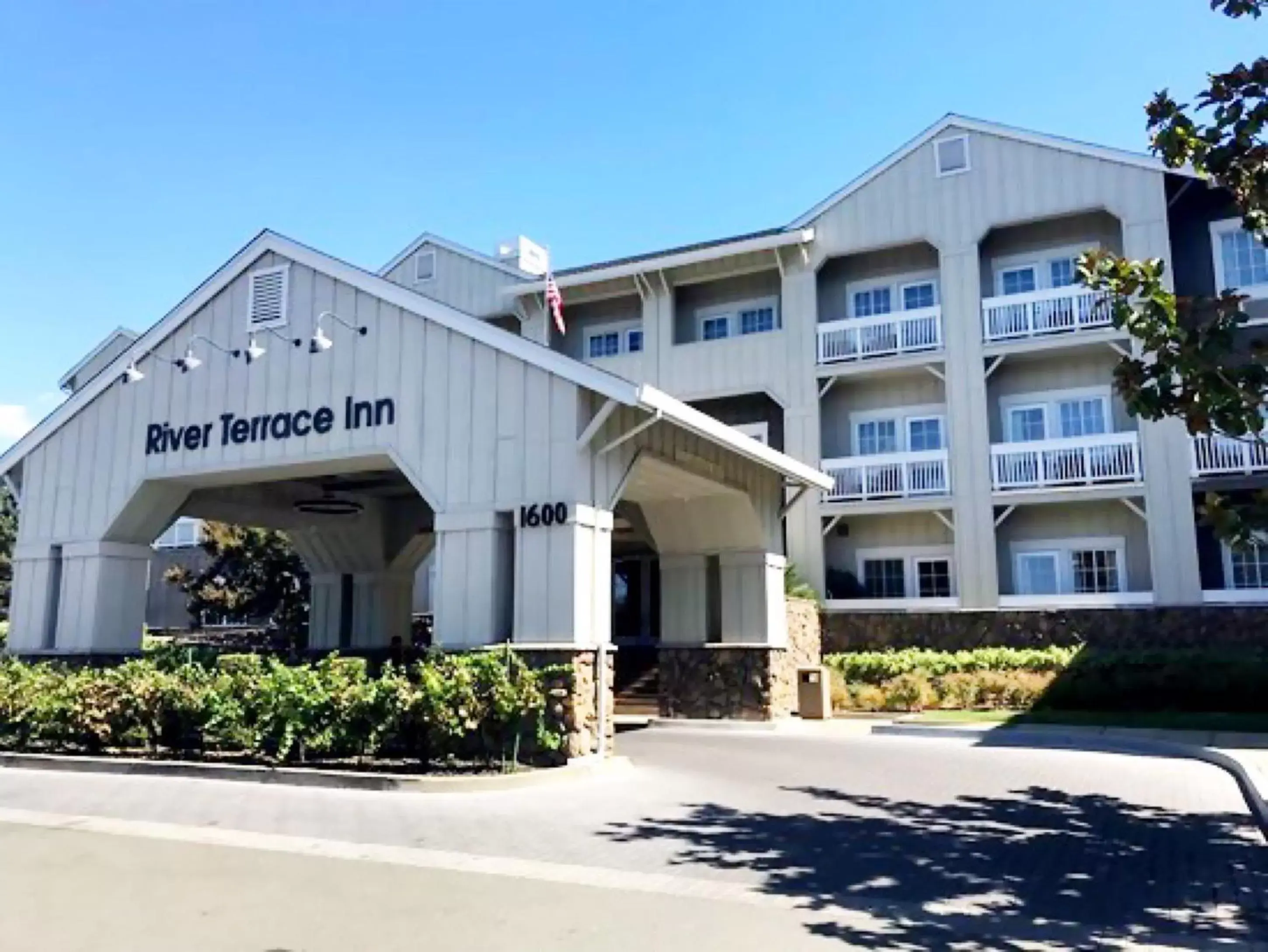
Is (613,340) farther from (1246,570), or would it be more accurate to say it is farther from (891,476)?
(1246,570)

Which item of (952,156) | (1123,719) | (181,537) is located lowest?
(1123,719)

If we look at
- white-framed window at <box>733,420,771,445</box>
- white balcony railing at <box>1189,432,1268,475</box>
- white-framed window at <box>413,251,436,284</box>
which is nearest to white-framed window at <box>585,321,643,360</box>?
white-framed window at <box>733,420,771,445</box>

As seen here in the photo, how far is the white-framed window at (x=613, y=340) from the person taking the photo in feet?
95.0

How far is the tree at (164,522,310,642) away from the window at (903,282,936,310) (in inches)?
699

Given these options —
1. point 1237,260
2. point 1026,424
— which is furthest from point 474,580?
point 1237,260

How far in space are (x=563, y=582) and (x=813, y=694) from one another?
28.9 feet

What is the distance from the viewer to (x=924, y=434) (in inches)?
1025

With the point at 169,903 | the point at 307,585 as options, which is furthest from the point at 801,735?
the point at 307,585

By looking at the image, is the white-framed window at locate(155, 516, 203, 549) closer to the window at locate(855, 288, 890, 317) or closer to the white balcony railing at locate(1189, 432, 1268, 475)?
the window at locate(855, 288, 890, 317)

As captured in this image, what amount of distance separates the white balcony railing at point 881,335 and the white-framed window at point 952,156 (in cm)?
339

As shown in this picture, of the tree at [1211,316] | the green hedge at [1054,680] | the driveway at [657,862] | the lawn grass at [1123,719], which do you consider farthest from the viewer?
the green hedge at [1054,680]

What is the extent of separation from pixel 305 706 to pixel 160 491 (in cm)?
628

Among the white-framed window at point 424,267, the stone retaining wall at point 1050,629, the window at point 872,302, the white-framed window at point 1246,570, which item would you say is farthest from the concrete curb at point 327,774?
the white-framed window at point 424,267

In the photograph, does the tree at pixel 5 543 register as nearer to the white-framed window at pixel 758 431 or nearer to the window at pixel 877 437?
the white-framed window at pixel 758 431
